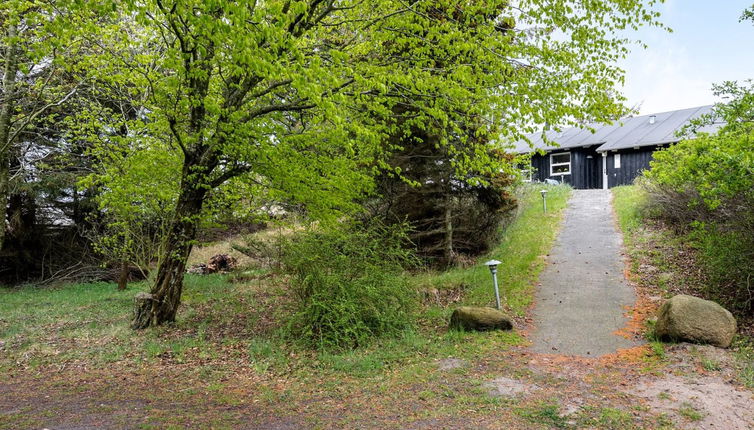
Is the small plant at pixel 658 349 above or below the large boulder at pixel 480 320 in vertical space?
below

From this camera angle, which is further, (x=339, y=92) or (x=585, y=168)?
(x=585, y=168)

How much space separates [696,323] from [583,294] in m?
2.96

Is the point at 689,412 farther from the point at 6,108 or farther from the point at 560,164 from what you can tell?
the point at 560,164

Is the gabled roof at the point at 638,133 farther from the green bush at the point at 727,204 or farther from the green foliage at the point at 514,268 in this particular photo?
the green bush at the point at 727,204

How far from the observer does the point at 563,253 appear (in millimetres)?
12609

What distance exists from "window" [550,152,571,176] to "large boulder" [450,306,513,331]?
71.7 ft

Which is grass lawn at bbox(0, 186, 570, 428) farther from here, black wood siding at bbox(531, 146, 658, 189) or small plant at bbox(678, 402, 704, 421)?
black wood siding at bbox(531, 146, 658, 189)

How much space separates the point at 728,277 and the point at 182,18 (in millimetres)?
9291

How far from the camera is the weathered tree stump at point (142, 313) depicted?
337 inches

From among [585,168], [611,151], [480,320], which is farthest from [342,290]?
[585,168]

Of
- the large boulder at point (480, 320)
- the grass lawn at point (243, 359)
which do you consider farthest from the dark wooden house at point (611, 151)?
the large boulder at point (480, 320)

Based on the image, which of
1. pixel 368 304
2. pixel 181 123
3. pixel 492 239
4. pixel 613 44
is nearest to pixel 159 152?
pixel 181 123

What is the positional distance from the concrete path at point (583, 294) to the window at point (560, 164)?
1245cm

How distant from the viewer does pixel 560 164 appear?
90.7 feet
